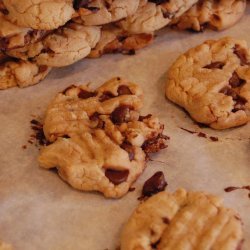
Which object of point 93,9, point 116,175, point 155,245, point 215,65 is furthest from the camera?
point 215,65

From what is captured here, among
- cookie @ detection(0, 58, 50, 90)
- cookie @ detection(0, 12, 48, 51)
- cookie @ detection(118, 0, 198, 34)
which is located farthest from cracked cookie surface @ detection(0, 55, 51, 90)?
cookie @ detection(118, 0, 198, 34)

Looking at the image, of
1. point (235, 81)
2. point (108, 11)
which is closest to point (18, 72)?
point (108, 11)

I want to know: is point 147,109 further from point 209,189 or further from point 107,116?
point 209,189

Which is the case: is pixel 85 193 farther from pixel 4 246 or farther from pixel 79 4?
pixel 79 4

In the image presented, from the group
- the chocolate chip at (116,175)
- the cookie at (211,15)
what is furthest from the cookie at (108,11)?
the chocolate chip at (116,175)

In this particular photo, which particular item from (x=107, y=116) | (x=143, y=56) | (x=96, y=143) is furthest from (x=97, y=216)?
(x=143, y=56)
